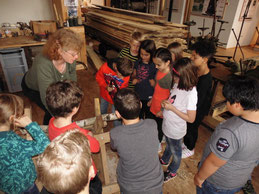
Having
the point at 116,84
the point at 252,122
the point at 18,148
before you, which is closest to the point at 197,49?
the point at 116,84

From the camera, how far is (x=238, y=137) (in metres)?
1.18

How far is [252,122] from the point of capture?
3.91 ft

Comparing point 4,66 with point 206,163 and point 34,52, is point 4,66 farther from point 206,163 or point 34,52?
point 206,163

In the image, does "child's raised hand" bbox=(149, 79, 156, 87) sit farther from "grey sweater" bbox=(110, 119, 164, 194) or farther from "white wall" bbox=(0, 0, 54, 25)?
"white wall" bbox=(0, 0, 54, 25)

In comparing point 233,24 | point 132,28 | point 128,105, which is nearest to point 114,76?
point 128,105

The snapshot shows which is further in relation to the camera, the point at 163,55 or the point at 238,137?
the point at 163,55

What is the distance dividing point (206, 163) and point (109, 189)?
1.32 meters

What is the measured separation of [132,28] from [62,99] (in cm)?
326

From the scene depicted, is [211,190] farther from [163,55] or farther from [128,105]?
[163,55]

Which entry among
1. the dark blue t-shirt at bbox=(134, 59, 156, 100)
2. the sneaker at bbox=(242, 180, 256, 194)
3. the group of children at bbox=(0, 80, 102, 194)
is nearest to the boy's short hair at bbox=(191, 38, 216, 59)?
the dark blue t-shirt at bbox=(134, 59, 156, 100)

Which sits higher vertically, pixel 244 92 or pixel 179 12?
pixel 179 12

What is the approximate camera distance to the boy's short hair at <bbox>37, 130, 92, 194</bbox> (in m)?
0.87

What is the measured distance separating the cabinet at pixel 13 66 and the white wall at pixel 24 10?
233cm

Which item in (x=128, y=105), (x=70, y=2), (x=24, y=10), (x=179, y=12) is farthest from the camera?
(x=179, y=12)
